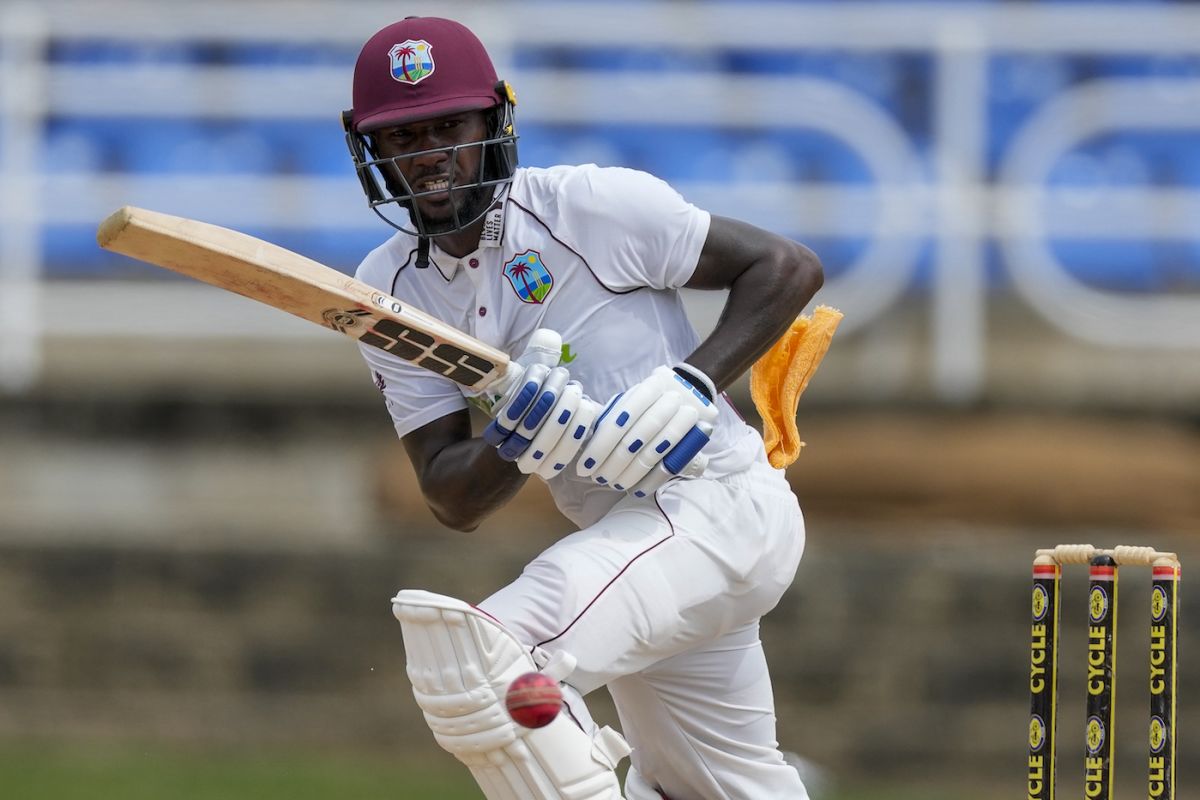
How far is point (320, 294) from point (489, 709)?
2.40 ft

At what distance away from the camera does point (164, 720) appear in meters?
6.79

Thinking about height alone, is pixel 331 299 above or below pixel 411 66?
below

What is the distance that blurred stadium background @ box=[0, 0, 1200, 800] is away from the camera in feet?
22.4

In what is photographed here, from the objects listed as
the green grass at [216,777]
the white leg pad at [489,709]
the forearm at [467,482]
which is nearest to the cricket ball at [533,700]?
the white leg pad at [489,709]

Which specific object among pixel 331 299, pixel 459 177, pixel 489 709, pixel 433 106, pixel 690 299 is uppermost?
pixel 433 106

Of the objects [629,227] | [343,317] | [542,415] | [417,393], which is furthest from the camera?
[417,393]

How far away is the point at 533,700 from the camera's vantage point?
3021mm

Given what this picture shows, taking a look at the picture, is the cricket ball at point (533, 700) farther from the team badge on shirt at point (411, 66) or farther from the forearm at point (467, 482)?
the team badge on shirt at point (411, 66)

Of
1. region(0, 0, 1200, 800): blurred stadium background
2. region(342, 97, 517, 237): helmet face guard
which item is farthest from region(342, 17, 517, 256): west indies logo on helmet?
region(0, 0, 1200, 800): blurred stadium background

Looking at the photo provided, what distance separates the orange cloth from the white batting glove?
42cm

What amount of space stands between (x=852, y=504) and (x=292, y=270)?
4230 millimetres

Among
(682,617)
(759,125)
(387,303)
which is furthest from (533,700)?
(759,125)

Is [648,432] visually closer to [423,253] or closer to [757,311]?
[757,311]

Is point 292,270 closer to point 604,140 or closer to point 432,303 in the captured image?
point 432,303
